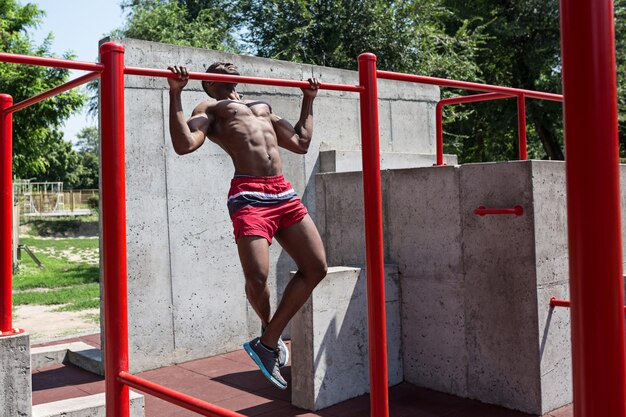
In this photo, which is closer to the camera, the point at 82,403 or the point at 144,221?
the point at 82,403

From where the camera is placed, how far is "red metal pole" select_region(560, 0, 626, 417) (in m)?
1.29

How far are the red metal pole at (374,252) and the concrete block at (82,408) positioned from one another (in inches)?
77.7

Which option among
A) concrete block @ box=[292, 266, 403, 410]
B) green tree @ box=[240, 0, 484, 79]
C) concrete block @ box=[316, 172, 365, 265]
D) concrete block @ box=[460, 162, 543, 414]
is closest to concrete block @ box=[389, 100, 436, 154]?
concrete block @ box=[316, 172, 365, 265]

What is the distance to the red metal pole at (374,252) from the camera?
253 cm

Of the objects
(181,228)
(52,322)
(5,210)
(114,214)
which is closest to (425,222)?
(181,228)

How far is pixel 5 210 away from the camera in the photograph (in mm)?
3740

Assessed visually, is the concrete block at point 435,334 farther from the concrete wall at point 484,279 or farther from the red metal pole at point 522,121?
the red metal pole at point 522,121

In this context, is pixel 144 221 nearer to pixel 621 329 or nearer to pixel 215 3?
pixel 621 329

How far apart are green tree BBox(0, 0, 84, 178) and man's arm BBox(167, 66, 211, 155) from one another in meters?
8.84

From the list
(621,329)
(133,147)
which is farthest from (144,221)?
(621,329)

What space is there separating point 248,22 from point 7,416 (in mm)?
12406

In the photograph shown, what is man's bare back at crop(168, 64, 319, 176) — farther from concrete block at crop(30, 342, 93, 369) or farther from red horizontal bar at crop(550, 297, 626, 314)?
concrete block at crop(30, 342, 93, 369)

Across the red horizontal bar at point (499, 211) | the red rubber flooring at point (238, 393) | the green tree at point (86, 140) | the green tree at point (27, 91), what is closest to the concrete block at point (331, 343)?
the red rubber flooring at point (238, 393)

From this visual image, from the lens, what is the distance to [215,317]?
626 centimetres
